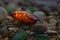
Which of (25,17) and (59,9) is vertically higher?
(59,9)

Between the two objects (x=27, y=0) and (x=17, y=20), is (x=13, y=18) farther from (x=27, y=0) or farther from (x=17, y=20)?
Result: (x=27, y=0)

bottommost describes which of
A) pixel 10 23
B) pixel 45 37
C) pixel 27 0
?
pixel 45 37

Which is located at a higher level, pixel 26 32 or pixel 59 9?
pixel 59 9

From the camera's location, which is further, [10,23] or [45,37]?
[10,23]

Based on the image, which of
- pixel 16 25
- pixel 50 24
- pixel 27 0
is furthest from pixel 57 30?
pixel 27 0

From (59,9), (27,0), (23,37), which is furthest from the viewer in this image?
(27,0)

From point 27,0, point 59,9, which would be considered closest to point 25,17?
point 59,9

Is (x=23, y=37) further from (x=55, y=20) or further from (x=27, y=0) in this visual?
(x=27, y=0)

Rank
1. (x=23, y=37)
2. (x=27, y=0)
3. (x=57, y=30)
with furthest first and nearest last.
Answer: (x=27, y=0) → (x=57, y=30) → (x=23, y=37)

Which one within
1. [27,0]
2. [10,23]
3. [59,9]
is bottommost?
[10,23]
